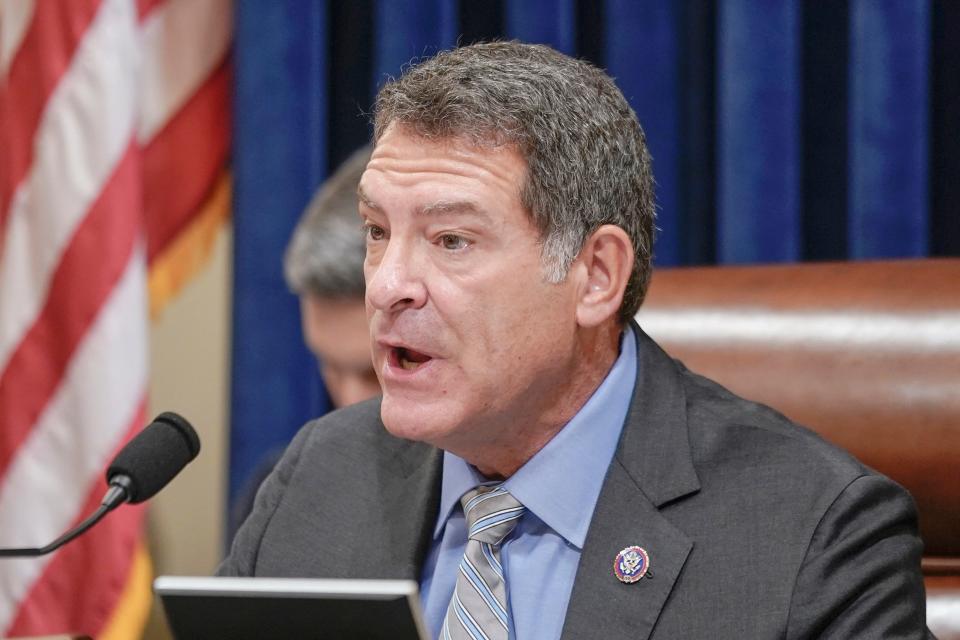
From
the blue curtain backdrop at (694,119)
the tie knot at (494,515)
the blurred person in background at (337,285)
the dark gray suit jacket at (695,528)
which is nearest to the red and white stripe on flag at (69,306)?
the blue curtain backdrop at (694,119)

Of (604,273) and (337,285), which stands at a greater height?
(604,273)

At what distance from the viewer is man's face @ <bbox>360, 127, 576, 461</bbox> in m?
1.51

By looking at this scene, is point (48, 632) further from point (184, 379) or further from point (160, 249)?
point (160, 249)

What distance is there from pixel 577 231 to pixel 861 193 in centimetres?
124

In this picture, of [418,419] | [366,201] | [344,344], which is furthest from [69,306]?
[418,419]

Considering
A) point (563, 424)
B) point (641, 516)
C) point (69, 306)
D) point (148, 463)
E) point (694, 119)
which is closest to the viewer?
point (148, 463)

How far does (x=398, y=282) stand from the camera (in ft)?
4.95

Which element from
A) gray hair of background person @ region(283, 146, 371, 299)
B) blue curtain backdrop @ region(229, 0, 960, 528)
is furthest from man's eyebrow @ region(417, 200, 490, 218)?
blue curtain backdrop @ region(229, 0, 960, 528)

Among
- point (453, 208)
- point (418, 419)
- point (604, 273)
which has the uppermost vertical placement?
point (453, 208)

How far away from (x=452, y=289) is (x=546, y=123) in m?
0.23

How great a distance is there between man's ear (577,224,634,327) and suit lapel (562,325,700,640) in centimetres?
13

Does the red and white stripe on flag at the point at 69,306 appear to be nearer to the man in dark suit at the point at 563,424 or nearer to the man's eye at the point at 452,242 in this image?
the man in dark suit at the point at 563,424

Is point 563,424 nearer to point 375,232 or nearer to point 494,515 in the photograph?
point 494,515

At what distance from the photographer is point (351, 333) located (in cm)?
253
